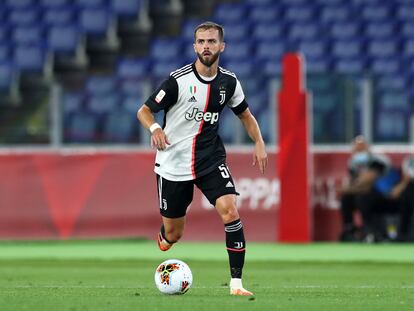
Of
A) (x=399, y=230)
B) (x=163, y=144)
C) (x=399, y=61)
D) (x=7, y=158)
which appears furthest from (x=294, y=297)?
(x=399, y=61)

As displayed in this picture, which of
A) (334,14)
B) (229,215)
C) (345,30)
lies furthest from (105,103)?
(229,215)

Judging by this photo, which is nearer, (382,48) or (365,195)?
(365,195)

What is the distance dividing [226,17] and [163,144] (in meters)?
16.0

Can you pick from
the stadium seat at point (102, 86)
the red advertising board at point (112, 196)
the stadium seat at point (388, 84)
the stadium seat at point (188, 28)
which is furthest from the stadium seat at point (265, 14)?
the red advertising board at point (112, 196)

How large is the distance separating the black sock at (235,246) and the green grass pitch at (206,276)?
0.25 metres

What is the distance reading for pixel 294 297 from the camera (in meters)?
8.73

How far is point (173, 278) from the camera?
8750mm

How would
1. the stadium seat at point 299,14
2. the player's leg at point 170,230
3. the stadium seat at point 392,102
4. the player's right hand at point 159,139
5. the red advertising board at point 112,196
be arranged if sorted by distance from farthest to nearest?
the stadium seat at point 299,14 < the red advertising board at point 112,196 < the stadium seat at point 392,102 < the player's leg at point 170,230 < the player's right hand at point 159,139

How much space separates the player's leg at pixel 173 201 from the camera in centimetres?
945

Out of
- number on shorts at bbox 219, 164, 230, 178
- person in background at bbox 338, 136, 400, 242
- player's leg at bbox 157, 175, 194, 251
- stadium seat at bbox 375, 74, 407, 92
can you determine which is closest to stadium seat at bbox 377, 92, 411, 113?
stadium seat at bbox 375, 74, 407, 92

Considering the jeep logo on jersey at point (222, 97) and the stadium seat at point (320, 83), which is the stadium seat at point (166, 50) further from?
the jeep logo on jersey at point (222, 97)

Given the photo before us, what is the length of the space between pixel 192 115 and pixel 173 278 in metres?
1.32

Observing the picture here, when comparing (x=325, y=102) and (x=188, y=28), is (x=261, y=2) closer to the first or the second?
(x=188, y=28)

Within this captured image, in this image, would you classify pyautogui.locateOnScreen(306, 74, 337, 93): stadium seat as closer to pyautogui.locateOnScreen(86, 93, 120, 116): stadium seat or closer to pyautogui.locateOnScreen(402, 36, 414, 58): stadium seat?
pyautogui.locateOnScreen(86, 93, 120, 116): stadium seat
